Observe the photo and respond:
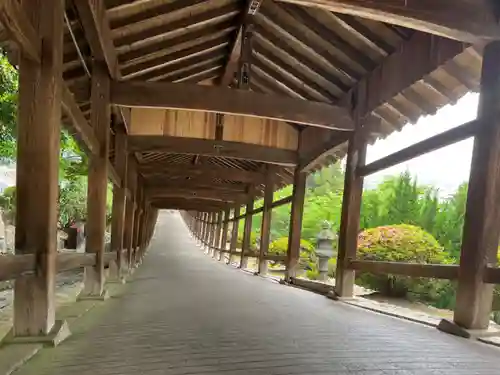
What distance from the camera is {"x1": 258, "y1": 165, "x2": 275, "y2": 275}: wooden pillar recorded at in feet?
35.0

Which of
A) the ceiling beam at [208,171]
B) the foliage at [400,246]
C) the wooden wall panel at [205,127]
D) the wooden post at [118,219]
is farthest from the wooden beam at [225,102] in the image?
the ceiling beam at [208,171]

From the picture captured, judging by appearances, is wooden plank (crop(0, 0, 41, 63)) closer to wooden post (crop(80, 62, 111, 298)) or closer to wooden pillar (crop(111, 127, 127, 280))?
wooden post (crop(80, 62, 111, 298))

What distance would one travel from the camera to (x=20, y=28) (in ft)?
7.84

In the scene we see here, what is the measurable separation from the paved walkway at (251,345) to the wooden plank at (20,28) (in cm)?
175

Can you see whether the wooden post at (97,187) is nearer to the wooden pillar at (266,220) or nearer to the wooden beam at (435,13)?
the wooden beam at (435,13)

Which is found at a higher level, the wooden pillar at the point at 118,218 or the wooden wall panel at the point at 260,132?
the wooden wall panel at the point at 260,132

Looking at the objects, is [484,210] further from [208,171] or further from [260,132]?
[208,171]

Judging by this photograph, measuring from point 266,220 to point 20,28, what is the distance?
8862mm

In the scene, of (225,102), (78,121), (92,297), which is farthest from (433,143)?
(92,297)

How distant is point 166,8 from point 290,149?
452cm

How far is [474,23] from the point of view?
3.53 metres

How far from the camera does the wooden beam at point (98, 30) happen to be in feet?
12.4

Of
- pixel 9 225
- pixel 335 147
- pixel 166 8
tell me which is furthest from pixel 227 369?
pixel 9 225

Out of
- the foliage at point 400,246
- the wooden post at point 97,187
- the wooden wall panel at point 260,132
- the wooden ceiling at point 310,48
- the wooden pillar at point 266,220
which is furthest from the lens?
the wooden pillar at point 266,220
